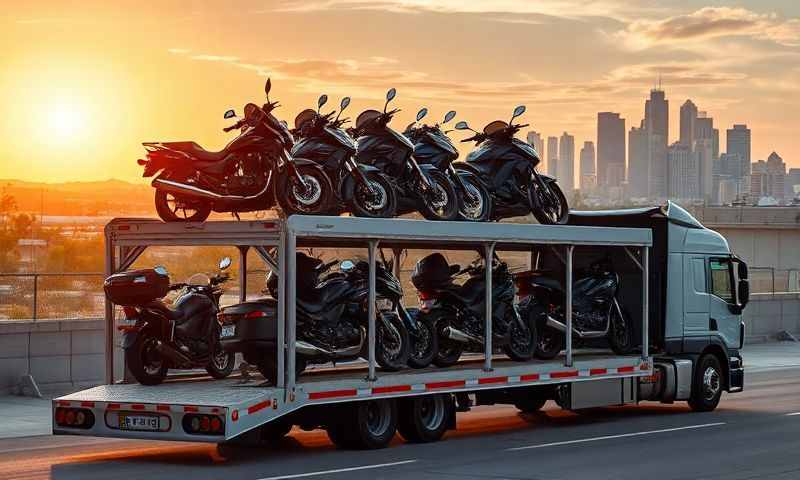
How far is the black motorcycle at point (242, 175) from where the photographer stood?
53.6ft

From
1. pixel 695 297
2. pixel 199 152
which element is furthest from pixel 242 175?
pixel 695 297

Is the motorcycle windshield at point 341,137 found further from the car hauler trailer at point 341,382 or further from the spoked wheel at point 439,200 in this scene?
the spoked wheel at point 439,200

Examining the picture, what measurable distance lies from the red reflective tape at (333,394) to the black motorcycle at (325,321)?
1.60 feet

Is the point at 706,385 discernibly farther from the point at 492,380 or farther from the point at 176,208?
the point at 176,208

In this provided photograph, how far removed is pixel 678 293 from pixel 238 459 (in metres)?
8.08

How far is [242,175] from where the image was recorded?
16719mm

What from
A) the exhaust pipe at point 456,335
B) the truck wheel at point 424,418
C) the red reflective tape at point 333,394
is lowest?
the truck wheel at point 424,418

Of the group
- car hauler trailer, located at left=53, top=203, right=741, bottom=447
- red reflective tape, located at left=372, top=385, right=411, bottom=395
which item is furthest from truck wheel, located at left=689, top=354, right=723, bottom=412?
red reflective tape, located at left=372, top=385, right=411, bottom=395

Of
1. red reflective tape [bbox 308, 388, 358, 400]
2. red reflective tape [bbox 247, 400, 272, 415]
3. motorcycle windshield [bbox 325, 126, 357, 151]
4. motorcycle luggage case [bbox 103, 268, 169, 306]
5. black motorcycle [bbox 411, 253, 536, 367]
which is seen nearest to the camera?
red reflective tape [bbox 247, 400, 272, 415]

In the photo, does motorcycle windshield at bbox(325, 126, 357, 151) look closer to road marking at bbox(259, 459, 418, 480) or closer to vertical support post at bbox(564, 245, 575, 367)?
vertical support post at bbox(564, 245, 575, 367)

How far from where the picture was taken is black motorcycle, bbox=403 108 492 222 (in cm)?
1900

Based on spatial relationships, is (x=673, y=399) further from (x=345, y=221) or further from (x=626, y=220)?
(x=345, y=221)

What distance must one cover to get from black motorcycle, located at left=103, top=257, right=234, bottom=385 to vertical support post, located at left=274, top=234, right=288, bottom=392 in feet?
5.39

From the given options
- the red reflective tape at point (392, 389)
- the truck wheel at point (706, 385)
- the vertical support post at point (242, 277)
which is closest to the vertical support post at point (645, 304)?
the truck wheel at point (706, 385)
